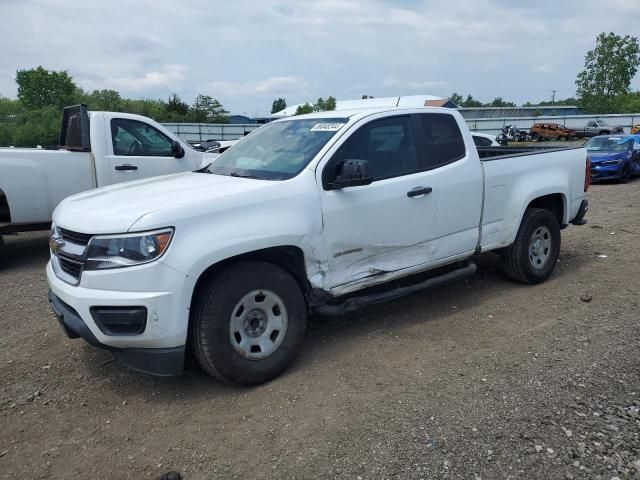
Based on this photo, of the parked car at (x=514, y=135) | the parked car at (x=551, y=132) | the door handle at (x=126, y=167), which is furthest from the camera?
the parked car at (x=551, y=132)

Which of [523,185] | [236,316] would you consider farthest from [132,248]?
[523,185]

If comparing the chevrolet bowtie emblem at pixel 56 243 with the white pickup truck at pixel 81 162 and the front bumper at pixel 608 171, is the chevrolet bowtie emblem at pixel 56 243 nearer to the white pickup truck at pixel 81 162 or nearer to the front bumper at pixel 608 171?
the white pickup truck at pixel 81 162

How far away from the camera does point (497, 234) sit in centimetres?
526

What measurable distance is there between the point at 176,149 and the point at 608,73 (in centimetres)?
5345

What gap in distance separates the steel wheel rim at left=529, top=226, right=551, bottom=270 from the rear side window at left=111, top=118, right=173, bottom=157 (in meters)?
5.29

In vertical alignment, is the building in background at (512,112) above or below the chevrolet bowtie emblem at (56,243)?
above

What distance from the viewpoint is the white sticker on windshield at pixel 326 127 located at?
14.0ft

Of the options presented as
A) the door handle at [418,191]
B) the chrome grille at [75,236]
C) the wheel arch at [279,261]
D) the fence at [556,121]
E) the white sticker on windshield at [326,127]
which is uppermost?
the fence at [556,121]

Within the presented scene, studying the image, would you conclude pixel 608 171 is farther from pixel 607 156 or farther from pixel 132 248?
pixel 132 248

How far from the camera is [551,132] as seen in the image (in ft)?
132

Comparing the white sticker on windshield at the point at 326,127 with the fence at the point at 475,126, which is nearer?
the white sticker on windshield at the point at 326,127

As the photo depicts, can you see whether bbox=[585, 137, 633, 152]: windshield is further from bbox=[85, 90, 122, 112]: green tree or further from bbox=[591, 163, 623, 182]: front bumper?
bbox=[85, 90, 122, 112]: green tree

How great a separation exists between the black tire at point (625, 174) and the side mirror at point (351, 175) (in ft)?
46.8

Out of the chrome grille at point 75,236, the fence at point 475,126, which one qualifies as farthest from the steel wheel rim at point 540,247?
the fence at point 475,126
